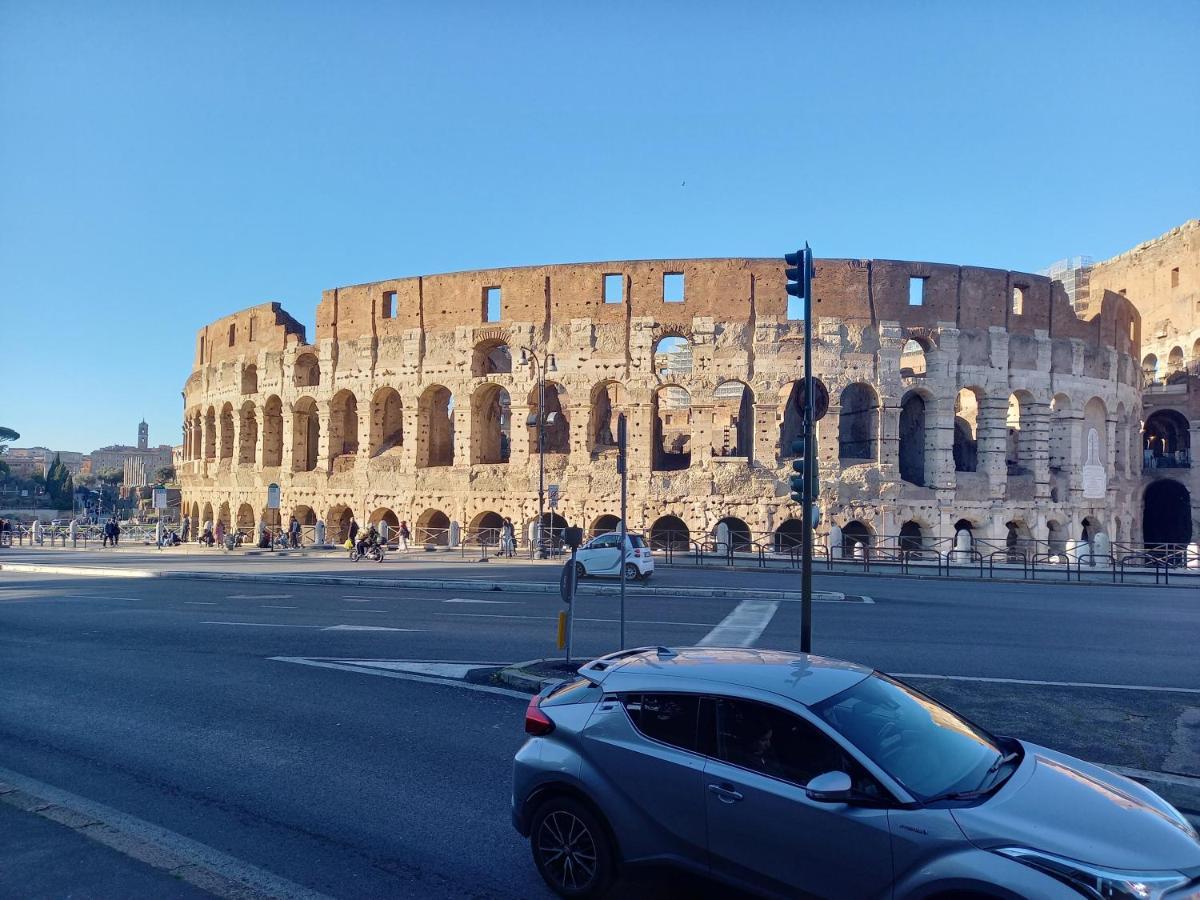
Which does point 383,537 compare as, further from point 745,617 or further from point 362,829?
point 362,829

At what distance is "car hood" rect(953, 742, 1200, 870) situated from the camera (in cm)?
311

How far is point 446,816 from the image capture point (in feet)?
17.7

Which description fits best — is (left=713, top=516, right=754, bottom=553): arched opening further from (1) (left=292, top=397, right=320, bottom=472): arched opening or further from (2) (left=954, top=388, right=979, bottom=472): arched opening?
(1) (left=292, top=397, right=320, bottom=472): arched opening

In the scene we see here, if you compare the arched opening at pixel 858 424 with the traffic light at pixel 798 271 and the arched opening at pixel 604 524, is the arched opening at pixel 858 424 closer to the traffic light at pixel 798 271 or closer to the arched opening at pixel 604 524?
the arched opening at pixel 604 524

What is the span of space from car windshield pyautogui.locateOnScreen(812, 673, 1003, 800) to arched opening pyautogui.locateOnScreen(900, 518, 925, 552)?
2753 centimetres

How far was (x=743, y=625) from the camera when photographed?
44.4ft

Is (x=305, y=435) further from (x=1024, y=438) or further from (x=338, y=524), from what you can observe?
(x=1024, y=438)

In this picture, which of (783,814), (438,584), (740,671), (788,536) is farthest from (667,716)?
(788,536)

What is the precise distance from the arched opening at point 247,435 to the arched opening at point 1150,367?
52.3 m

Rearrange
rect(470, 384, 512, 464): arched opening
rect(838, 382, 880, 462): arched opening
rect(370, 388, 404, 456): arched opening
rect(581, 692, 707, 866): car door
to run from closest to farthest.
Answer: rect(581, 692, 707, 866): car door
rect(838, 382, 880, 462): arched opening
rect(470, 384, 512, 464): arched opening
rect(370, 388, 404, 456): arched opening

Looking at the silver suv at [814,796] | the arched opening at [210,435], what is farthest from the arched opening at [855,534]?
the arched opening at [210,435]

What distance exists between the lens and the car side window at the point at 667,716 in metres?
4.01

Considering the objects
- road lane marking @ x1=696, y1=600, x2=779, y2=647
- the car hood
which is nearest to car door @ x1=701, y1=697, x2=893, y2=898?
Result: the car hood

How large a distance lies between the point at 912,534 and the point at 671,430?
14.4m
